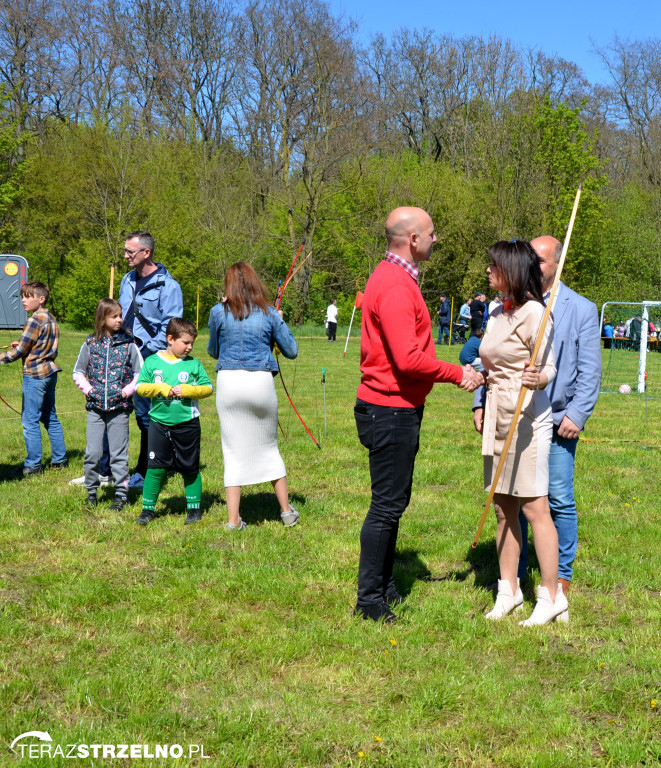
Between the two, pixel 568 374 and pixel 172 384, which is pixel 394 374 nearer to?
pixel 568 374

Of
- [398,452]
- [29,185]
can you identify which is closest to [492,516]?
[398,452]

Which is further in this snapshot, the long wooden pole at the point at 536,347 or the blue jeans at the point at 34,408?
the blue jeans at the point at 34,408

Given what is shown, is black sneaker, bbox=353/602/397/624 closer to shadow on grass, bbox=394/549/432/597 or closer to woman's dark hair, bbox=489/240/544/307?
shadow on grass, bbox=394/549/432/597

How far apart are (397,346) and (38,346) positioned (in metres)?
4.72

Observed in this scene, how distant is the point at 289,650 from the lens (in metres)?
3.94

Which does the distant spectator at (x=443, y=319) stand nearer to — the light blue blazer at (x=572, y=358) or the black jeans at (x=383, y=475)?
the light blue blazer at (x=572, y=358)

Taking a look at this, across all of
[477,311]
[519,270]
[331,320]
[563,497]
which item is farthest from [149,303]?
[331,320]

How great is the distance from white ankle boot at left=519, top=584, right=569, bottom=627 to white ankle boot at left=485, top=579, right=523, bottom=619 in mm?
126

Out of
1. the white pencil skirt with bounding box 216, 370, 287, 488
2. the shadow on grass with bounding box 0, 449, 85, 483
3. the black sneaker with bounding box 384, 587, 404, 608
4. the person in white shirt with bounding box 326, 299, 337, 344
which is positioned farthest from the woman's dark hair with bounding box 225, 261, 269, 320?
the person in white shirt with bounding box 326, 299, 337, 344

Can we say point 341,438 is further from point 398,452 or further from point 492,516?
point 398,452

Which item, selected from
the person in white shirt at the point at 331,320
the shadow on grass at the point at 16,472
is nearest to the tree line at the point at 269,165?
the person in white shirt at the point at 331,320

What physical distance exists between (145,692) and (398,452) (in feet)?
5.35

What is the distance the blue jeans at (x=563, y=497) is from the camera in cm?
439

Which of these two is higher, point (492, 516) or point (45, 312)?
point (45, 312)
